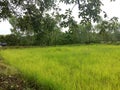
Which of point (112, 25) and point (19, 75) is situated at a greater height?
point (112, 25)

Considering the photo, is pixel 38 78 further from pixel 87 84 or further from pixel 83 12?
pixel 83 12

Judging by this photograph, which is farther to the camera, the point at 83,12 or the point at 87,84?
the point at 87,84

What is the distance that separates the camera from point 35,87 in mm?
8391

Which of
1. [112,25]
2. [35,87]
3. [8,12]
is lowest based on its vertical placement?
[35,87]

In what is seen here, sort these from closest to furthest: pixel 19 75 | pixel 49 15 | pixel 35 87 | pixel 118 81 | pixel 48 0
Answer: pixel 48 0, pixel 49 15, pixel 118 81, pixel 35 87, pixel 19 75

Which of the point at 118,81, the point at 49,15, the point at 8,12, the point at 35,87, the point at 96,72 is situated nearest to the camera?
the point at 49,15

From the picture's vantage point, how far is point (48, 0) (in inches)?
224

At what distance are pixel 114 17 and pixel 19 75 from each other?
7.67 meters

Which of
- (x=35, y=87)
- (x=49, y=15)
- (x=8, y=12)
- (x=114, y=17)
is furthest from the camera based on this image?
(x=35, y=87)

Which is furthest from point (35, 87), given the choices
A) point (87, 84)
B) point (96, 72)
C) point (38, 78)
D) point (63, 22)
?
point (63, 22)

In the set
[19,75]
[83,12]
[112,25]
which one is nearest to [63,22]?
[83,12]

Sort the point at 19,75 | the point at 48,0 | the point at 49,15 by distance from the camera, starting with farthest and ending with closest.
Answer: the point at 19,75 → the point at 49,15 → the point at 48,0

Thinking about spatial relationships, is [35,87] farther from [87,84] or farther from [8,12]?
[8,12]

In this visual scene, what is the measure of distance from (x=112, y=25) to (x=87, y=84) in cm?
384
